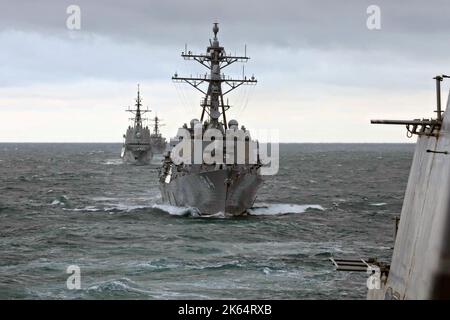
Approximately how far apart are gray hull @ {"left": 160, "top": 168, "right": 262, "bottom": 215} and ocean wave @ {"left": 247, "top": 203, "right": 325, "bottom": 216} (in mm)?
1573

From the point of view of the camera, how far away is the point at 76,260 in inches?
888

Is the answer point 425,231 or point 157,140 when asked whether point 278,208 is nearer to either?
point 425,231

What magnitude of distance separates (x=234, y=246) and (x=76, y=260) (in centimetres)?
714

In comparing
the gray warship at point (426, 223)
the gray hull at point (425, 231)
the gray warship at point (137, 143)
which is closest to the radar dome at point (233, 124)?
the gray warship at point (426, 223)

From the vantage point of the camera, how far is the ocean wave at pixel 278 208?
122 feet

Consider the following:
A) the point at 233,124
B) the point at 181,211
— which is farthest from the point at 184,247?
the point at 233,124

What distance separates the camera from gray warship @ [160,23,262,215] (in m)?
33.1

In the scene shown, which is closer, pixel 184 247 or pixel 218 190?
pixel 184 247

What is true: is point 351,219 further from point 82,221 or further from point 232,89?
point 82,221

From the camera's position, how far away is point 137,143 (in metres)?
106

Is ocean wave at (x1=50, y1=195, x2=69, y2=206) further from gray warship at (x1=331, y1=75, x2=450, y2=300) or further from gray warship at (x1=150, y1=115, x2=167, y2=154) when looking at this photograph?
gray warship at (x1=150, y1=115, x2=167, y2=154)

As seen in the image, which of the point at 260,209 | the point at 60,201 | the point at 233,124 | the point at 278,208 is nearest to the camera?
the point at 233,124

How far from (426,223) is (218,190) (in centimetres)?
2610
